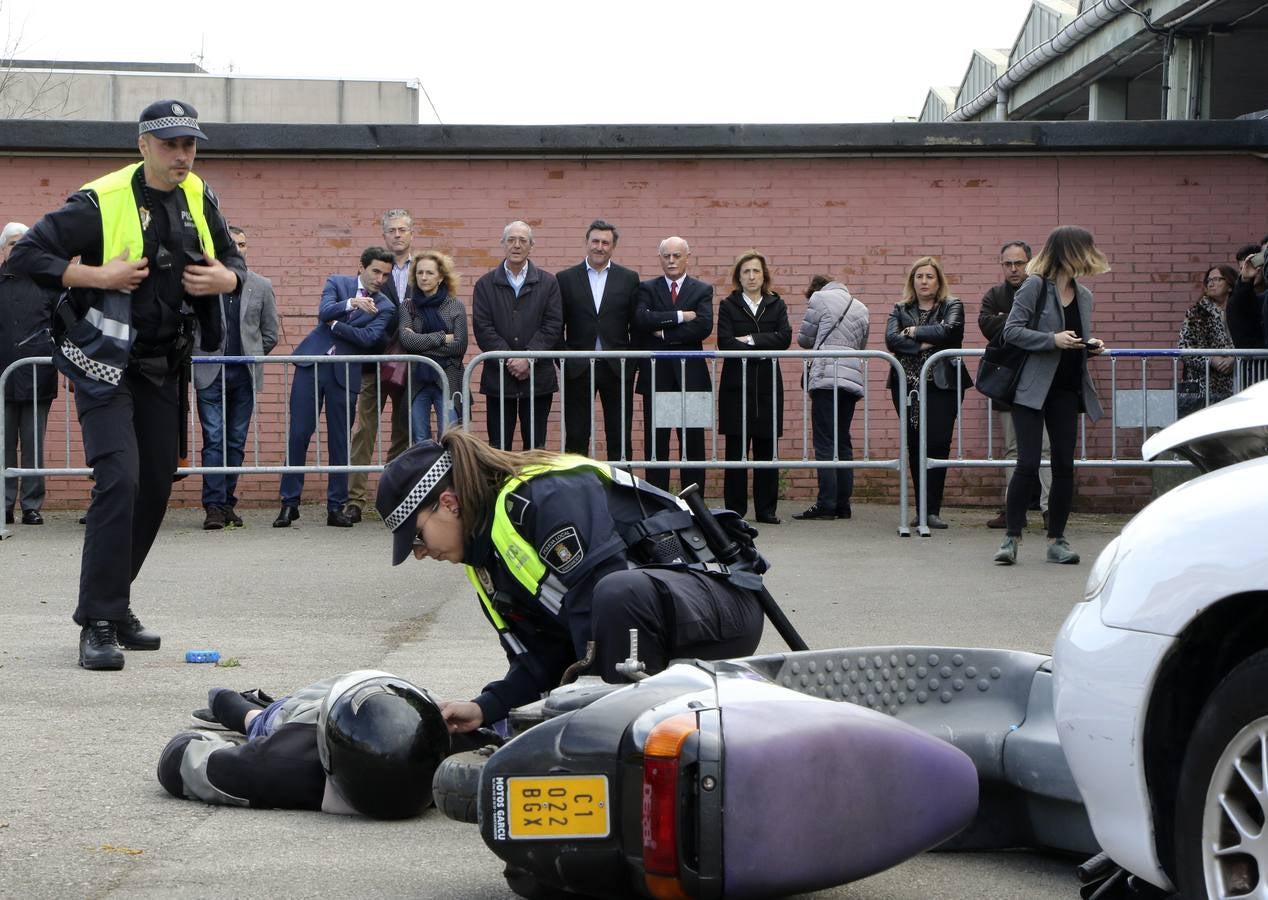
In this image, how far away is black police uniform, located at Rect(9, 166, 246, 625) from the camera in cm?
626

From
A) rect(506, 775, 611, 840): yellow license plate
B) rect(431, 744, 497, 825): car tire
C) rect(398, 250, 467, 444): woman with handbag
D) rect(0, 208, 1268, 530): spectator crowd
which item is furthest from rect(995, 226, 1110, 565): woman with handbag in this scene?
rect(506, 775, 611, 840): yellow license plate

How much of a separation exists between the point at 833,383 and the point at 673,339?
116 centimetres

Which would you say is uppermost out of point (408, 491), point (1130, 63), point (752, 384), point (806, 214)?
point (1130, 63)

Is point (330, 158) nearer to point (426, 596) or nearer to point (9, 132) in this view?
point (9, 132)

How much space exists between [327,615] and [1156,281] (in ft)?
27.9

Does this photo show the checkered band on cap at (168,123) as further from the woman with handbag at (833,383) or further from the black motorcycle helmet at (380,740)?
the woman with handbag at (833,383)

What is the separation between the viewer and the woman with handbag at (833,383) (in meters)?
11.6

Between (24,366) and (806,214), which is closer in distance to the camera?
(24,366)

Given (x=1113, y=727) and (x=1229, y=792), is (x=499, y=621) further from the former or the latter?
(x=1229, y=792)

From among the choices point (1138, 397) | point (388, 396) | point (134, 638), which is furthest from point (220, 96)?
point (134, 638)

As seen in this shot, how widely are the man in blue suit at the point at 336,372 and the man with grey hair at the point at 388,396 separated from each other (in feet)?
0.28

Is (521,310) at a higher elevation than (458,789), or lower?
higher

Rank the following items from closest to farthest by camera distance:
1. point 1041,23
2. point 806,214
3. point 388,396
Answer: point 388,396 < point 806,214 < point 1041,23

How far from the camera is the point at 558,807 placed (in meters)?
3.23
